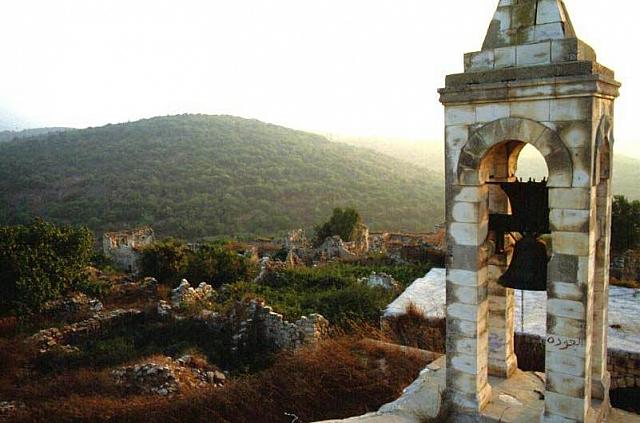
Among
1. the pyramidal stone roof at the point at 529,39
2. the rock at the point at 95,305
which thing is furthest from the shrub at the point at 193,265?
the pyramidal stone roof at the point at 529,39

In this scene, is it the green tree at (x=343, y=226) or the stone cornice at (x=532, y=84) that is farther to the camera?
the green tree at (x=343, y=226)

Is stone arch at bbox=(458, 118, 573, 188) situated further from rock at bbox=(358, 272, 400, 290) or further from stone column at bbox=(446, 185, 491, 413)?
rock at bbox=(358, 272, 400, 290)

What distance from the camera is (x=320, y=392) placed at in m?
7.60

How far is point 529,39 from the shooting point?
4637 millimetres

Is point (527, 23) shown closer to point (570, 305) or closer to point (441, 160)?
point (570, 305)

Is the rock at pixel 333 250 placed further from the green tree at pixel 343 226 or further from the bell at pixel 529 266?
the bell at pixel 529 266

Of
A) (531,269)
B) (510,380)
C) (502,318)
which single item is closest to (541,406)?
(510,380)

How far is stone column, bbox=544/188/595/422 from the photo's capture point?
14.5ft

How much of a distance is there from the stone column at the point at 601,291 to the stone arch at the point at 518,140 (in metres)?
0.95

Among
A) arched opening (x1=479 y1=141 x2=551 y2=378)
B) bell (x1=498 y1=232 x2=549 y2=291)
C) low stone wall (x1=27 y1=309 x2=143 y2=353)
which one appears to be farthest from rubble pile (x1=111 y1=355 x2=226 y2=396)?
bell (x1=498 y1=232 x2=549 y2=291)

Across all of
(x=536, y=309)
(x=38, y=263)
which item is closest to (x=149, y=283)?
(x=38, y=263)

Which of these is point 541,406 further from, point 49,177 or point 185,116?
point 185,116

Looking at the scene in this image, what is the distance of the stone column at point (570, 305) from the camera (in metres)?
4.43

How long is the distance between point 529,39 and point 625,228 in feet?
54.7
